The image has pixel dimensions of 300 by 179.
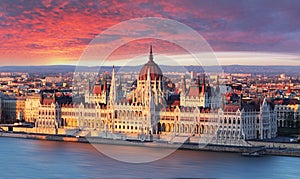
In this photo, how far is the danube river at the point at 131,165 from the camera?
1535 cm

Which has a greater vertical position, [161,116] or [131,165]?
[161,116]

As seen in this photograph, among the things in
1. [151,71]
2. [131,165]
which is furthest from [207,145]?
[151,71]

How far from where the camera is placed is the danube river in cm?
1535

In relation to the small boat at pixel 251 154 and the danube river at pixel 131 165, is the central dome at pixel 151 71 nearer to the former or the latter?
the danube river at pixel 131 165

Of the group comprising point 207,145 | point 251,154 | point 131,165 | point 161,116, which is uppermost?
point 161,116

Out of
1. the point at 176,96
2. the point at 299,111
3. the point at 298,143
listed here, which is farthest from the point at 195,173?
the point at 299,111

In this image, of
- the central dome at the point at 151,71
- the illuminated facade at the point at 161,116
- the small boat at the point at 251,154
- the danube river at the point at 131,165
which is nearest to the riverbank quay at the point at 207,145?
the small boat at the point at 251,154

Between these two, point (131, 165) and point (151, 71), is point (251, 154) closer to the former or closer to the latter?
point (131, 165)

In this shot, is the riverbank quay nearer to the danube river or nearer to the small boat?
the small boat

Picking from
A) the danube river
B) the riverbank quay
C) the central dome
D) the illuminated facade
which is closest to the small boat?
the danube river

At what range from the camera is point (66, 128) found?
24844 mm

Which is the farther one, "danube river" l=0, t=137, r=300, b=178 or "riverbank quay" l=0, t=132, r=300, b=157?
"riverbank quay" l=0, t=132, r=300, b=157

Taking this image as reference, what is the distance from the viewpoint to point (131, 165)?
16.8 metres

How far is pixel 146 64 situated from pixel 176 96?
1.57m
